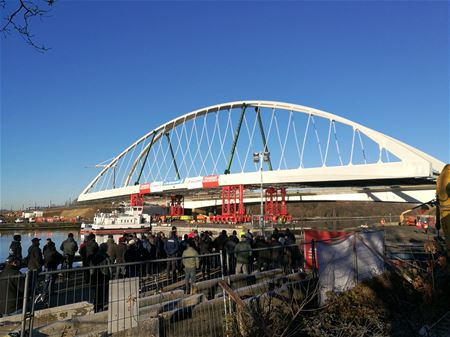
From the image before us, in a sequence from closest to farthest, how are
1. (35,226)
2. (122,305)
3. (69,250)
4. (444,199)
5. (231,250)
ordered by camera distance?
(122,305) → (444,199) → (231,250) → (69,250) → (35,226)

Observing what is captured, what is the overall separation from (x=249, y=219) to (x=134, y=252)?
42.0 m

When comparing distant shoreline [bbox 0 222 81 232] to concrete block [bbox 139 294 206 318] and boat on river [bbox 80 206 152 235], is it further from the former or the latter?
concrete block [bbox 139 294 206 318]

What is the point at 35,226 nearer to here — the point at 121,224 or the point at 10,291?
the point at 121,224

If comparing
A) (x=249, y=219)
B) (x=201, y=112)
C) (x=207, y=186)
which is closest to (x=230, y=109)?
(x=201, y=112)

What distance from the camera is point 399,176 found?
38781 mm

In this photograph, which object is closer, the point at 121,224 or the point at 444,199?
the point at 444,199

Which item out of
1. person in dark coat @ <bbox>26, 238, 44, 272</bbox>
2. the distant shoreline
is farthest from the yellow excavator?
the distant shoreline

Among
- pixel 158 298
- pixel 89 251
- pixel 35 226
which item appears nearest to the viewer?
pixel 158 298

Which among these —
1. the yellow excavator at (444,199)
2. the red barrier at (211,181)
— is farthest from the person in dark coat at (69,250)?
the red barrier at (211,181)

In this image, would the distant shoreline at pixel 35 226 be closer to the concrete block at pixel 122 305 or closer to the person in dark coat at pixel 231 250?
the person in dark coat at pixel 231 250

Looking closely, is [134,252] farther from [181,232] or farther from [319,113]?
[319,113]

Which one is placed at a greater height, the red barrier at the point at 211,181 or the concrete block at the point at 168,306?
the red barrier at the point at 211,181

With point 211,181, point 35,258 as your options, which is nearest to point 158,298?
point 35,258

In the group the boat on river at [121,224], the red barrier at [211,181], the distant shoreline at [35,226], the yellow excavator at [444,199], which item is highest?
the red barrier at [211,181]
